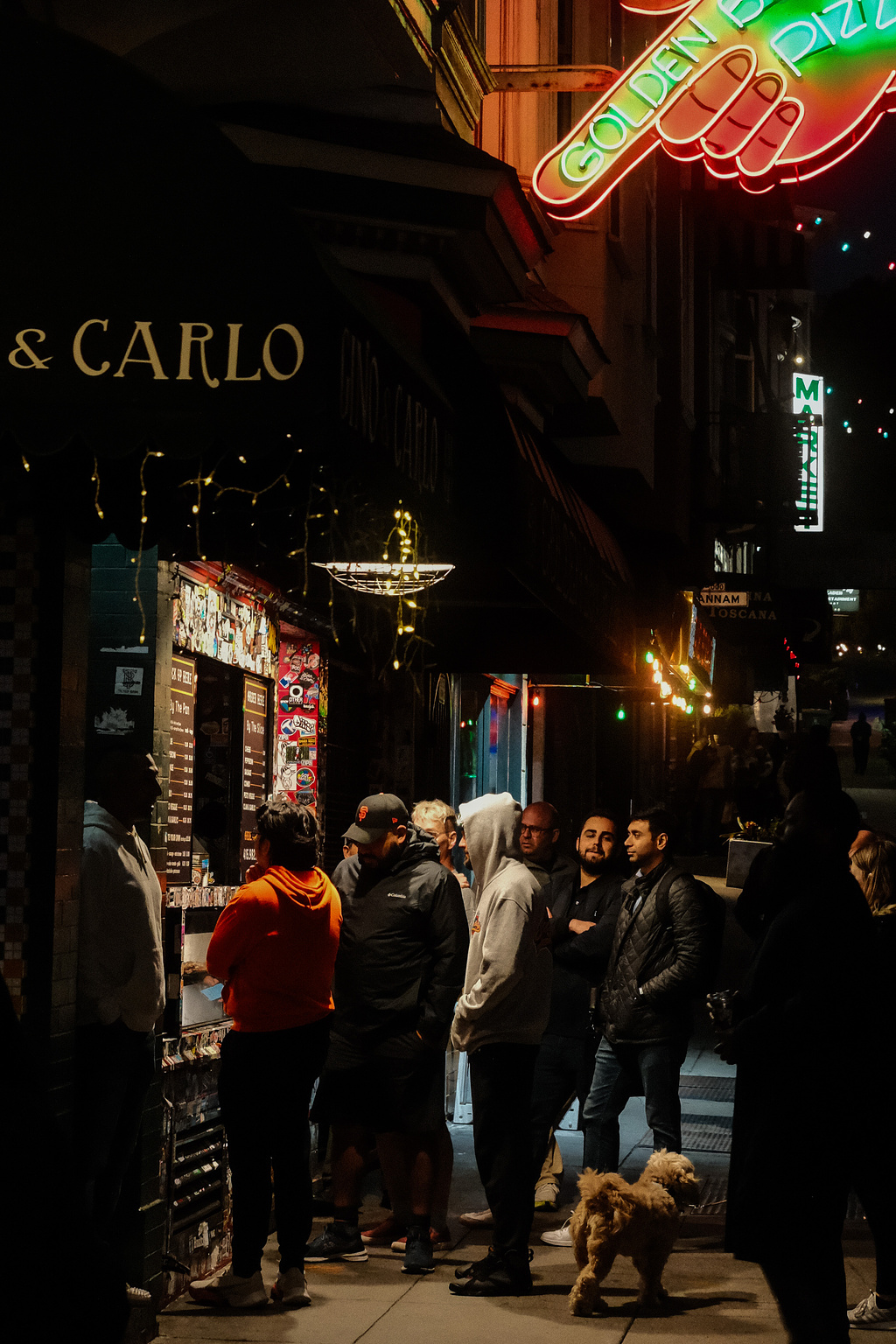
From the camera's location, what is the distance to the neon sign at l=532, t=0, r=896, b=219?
10.8 meters

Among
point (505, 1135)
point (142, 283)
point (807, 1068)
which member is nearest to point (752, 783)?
point (505, 1135)

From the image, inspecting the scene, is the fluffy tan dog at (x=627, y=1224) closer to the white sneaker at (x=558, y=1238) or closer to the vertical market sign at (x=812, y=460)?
the white sneaker at (x=558, y=1238)

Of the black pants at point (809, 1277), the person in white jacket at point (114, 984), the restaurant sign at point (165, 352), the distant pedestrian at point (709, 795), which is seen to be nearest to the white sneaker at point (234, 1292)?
the person in white jacket at point (114, 984)

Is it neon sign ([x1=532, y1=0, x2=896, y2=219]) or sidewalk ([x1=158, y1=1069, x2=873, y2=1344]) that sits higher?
neon sign ([x1=532, y1=0, x2=896, y2=219])

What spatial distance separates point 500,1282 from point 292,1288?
897 millimetres

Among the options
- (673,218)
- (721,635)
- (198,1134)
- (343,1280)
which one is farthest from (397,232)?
(721,635)

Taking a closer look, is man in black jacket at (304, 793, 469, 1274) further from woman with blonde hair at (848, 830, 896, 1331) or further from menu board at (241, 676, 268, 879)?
woman with blonde hair at (848, 830, 896, 1331)

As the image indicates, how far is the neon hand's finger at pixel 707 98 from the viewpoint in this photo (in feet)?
35.7

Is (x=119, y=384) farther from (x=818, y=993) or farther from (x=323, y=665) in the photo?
(x=323, y=665)

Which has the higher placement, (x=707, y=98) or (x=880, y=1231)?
(x=707, y=98)

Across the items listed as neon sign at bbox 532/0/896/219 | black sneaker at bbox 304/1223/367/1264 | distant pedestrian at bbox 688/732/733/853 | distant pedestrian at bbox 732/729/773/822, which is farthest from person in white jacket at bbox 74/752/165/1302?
distant pedestrian at bbox 688/732/733/853

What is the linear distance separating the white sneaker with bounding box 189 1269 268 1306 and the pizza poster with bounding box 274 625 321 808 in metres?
3.37

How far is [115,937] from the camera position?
5926 mm

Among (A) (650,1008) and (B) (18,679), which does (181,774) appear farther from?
(A) (650,1008)
